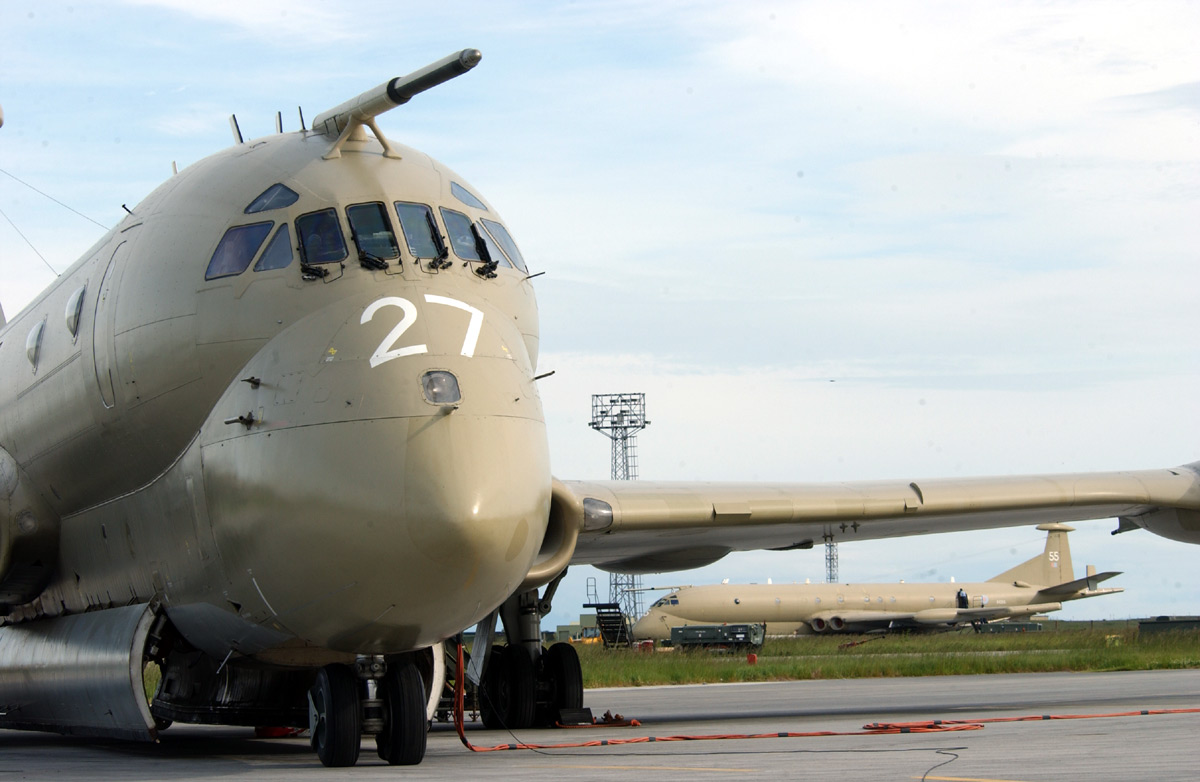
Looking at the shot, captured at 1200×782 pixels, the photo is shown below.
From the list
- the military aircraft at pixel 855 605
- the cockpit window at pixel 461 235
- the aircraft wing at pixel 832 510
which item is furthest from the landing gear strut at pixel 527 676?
the military aircraft at pixel 855 605

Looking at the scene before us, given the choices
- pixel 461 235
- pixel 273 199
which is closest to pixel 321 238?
pixel 273 199

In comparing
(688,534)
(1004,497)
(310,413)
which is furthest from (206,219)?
(1004,497)

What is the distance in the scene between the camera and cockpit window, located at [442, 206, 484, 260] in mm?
10875

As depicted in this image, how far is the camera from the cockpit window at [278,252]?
10.4m

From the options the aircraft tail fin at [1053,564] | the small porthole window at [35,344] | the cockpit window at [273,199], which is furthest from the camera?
the aircraft tail fin at [1053,564]

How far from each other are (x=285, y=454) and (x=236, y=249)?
86.4 inches

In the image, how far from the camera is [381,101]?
1072 centimetres

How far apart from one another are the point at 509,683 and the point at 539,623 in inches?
30.4

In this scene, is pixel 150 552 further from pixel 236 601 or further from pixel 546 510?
pixel 546 510

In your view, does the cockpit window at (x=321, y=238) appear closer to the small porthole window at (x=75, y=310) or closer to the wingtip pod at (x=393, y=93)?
the wingtip pod at (x=393, y=93)

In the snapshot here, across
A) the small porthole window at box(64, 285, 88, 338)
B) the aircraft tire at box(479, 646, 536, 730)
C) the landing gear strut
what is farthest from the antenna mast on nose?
the aircraft tire at box(479, 646, 536, 730)

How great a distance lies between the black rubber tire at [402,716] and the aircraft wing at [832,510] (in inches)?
151

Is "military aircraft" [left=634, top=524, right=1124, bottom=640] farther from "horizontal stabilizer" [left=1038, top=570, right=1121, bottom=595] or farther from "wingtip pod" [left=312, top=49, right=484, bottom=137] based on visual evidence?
"wingtip pod" [left=312, top=49, right=484, bottom=137]

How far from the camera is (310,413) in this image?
9.20 meters
